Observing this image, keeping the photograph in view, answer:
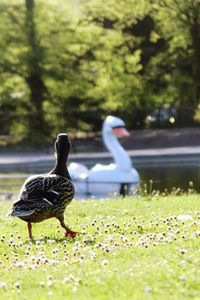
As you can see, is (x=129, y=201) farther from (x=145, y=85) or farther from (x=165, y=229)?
(x=145, y=85)

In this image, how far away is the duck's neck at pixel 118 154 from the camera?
20875 millimetres

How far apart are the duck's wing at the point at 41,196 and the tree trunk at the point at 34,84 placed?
31450 millimetres

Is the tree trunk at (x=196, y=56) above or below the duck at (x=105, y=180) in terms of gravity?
above

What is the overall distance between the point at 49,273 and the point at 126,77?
35924 millimetres

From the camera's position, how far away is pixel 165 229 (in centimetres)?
887

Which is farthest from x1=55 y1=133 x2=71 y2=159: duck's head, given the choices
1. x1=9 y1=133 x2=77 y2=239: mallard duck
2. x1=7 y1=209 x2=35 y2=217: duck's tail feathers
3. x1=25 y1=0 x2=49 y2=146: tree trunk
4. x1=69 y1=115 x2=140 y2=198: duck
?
x1=25 y1=0 x2=49 y2=146: tree trunk

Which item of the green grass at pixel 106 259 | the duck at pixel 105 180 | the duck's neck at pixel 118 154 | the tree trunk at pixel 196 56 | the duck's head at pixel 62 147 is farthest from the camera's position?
the tree trunk at pixel 196 56

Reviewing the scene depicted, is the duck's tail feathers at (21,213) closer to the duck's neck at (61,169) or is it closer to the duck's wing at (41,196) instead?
the duck's wing at (41,196)

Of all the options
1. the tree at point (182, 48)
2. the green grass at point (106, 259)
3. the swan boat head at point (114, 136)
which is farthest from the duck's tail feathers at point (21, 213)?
the tree at point (182, 48)

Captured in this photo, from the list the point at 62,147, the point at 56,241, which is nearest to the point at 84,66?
the point at 62,147

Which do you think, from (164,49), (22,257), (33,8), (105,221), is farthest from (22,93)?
(22,257)

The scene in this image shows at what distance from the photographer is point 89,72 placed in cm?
4250

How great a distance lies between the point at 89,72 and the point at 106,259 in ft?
118

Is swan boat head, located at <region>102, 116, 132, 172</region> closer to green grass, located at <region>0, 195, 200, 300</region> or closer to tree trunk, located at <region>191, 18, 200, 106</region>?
green grass, located at <region>0, 195, 200, 300</region>
